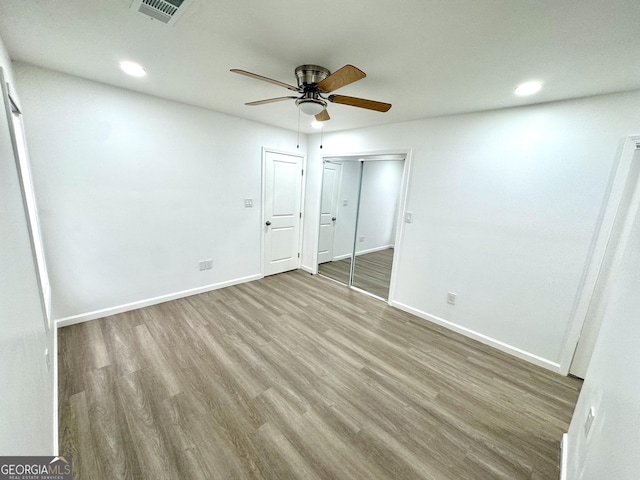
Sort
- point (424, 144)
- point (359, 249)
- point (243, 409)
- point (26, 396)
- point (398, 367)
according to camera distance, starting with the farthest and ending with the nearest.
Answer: point (359, 249)
point (424, 144)
point (398, 367)
point (243, 409)
point (26, 396)

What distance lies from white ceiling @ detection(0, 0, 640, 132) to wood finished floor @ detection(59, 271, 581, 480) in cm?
239

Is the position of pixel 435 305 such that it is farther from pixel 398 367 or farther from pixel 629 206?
pixel 629 206

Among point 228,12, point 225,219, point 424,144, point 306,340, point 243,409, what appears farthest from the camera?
point 225,219

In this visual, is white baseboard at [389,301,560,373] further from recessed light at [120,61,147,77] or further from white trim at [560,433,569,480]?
recessed light at [120,61,147,77]

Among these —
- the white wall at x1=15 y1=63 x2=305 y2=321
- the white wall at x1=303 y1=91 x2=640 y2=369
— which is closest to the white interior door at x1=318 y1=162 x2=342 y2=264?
the white wall at x1=15 y1=63 x2=305 y2=321

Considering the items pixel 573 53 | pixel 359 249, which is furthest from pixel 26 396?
pixel 359 249

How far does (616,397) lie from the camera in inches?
36.6

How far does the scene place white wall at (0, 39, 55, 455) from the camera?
70 centimetres

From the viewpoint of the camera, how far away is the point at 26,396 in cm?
87

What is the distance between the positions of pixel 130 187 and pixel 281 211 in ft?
6.73

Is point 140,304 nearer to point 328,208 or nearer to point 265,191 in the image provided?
point 265,191

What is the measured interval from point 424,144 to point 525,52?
1.45 metres

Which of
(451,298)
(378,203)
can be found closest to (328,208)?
(378,203)

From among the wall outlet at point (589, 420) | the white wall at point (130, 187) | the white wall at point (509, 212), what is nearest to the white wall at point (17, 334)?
the white wall at point (130, 187)
